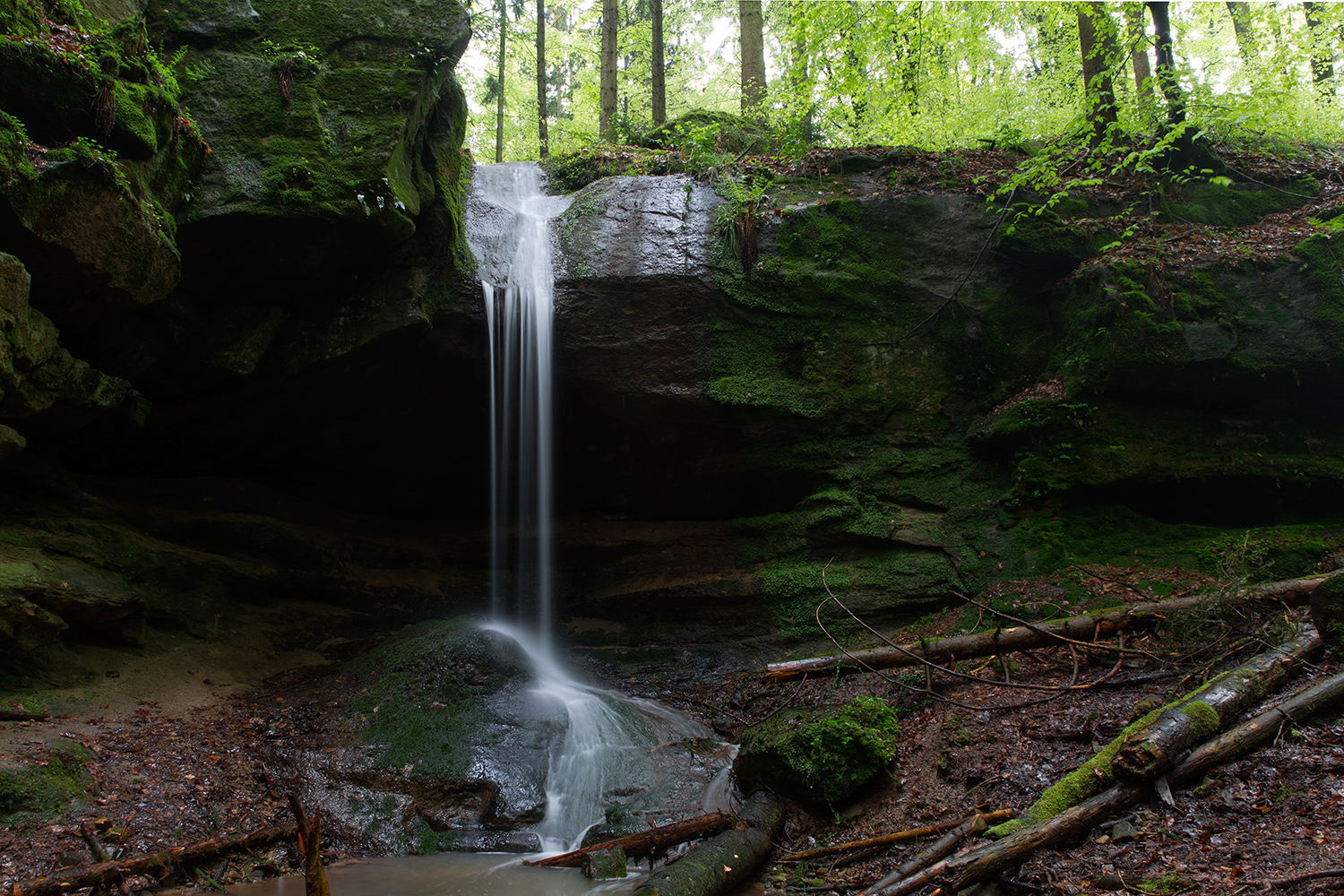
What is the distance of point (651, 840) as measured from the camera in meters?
4.64

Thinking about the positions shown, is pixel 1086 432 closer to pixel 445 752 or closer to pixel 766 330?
pixel 766 330

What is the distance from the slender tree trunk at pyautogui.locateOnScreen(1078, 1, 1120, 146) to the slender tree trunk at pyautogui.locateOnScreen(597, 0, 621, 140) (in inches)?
371

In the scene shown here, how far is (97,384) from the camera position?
21.7 feet

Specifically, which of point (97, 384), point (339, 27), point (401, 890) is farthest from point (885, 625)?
point (339, 27)

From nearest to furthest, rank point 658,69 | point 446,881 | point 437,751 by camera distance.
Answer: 1. point 446,881
2. point 437,751
3. point 658,69

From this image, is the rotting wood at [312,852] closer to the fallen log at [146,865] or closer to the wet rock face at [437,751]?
the fallen log at [146,865]

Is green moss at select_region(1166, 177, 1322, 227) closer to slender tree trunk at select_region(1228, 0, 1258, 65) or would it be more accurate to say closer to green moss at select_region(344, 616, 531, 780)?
→ slender tree trunk at select_region(1228, 0, 1258, 65)

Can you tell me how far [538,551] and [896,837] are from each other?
7.91 metres

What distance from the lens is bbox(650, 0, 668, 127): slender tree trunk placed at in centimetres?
1532

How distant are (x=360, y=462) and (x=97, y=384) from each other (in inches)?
164

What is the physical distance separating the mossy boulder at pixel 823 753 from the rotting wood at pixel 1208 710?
66.1 inches

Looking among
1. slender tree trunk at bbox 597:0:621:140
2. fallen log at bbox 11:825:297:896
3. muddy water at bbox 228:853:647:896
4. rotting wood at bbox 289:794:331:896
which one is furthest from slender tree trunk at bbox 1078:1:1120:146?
fallen log at bbox 11:825:297:896

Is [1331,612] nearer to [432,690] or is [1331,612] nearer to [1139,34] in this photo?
[432,690]

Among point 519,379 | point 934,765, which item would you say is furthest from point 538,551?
point 934,765
